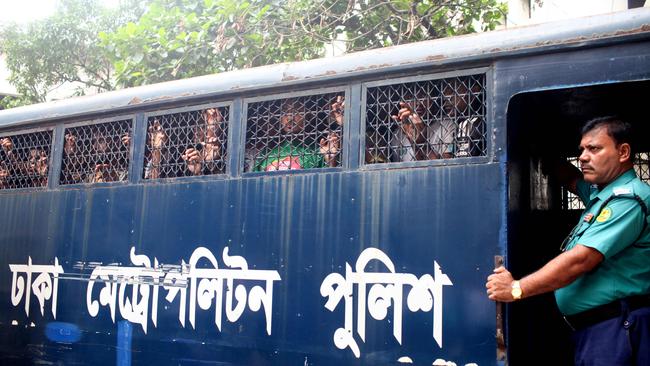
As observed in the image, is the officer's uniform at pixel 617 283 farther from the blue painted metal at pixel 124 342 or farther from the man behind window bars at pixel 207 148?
the blue painted metal at pixel 124 342

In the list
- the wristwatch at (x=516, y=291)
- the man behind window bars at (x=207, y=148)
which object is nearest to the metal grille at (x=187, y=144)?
the man behind window bars at (x=207, y=148)

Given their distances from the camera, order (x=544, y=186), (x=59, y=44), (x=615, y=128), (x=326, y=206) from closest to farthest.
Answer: (x=615, y=128), (x=326, y=206), (x=544, y=186), (x=59, y=44)

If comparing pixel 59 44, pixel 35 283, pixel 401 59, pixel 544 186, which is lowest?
pixel 35 283

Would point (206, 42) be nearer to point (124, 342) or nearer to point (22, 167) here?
point (22, 167)

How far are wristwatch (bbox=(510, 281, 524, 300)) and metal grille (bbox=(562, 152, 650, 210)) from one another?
156 centimetres

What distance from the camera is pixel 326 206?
128 inches

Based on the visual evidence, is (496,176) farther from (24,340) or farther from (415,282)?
(24,340)

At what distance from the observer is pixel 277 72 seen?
3498mm

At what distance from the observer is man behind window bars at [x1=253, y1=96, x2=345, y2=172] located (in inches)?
130

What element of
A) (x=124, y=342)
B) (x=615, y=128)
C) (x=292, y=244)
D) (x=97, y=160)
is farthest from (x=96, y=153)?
(x=615, y=128)

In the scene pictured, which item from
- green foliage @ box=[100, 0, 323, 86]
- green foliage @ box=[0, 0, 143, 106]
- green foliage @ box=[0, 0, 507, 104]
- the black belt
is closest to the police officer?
the black belt

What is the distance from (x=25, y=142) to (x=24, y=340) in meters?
1.43

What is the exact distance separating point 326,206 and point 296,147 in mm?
402

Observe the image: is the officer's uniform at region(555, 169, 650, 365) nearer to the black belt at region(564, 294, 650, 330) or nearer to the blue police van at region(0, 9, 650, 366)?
the black belt at region(564, 294, 650, 330)
